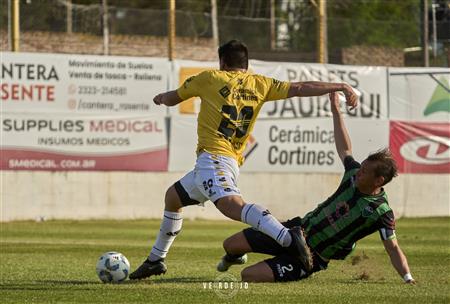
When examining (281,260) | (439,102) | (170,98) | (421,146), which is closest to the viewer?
(281,260)

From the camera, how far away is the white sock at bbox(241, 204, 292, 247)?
9.39m

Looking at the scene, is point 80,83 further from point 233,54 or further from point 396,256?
point 396,256

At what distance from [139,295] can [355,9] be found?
18.8 m

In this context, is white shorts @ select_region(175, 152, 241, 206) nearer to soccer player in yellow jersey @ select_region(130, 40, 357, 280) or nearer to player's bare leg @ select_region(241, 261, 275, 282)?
soccer player in yellow jersey @ select_region(130, 40, 357, 280)

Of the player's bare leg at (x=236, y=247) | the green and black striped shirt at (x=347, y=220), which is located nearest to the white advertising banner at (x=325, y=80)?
the player's bare leg at (x=236, y=247)

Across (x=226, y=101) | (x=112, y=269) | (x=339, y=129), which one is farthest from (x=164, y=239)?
(x=339, y=129)

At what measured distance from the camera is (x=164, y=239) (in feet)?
35.8

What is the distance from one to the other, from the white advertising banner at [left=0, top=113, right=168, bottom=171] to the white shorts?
12.3m

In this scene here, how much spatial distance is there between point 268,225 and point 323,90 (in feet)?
4.70

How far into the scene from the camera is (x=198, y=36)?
2470 cm

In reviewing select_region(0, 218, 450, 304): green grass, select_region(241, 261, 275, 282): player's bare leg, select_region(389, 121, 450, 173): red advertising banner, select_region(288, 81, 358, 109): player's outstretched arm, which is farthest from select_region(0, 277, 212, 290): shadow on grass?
select_region(389, 121, 450, 173): red advertising banner

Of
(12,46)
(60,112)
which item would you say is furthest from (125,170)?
(12,46)

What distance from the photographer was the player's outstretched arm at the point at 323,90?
32.8ft

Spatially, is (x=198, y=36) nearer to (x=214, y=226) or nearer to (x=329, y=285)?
(x=214, y=226)
